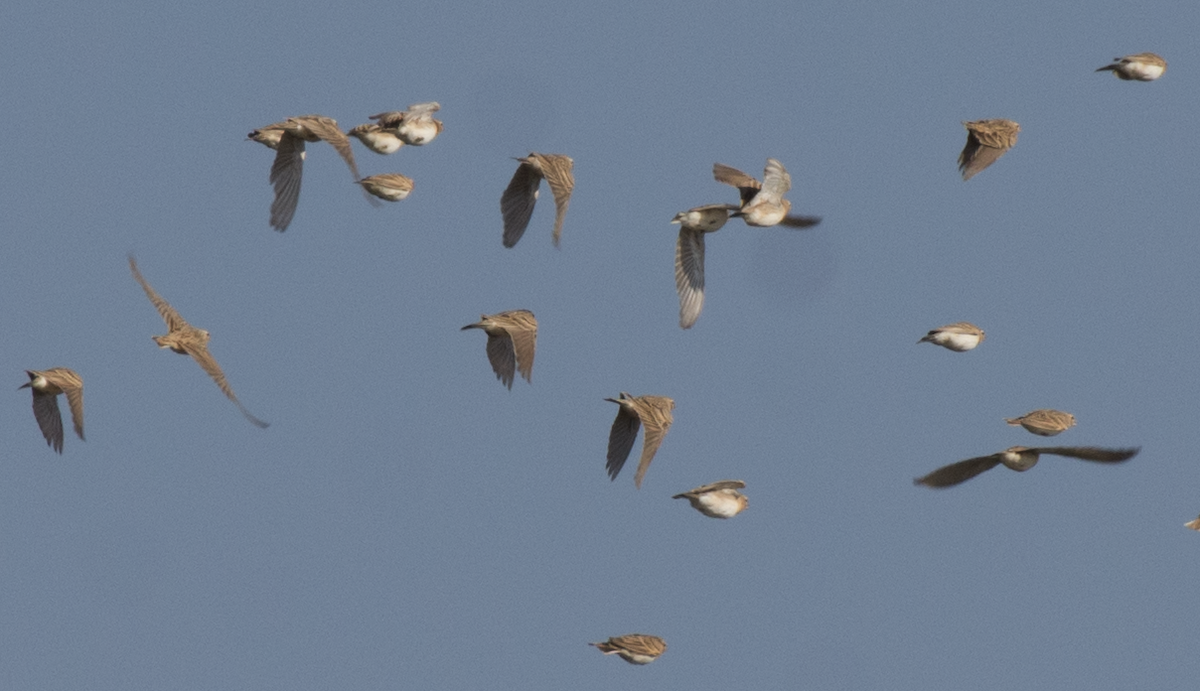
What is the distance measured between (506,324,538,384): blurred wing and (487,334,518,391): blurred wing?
506 millimetres

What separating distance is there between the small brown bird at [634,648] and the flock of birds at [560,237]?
0.02 metres

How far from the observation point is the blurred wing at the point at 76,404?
159 feet

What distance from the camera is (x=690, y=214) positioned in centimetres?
4641

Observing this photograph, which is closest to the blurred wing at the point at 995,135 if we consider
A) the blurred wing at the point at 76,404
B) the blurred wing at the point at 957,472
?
the blurred wing at the point at 957,472

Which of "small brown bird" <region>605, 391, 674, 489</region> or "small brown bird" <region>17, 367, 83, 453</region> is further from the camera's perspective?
"small brown bird" <region>17, 367, 83, 453</region>

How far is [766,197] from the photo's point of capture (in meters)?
45.2

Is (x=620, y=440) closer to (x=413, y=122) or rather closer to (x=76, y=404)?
(x=413, y=122)

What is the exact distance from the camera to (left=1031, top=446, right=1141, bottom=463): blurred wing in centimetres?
4088

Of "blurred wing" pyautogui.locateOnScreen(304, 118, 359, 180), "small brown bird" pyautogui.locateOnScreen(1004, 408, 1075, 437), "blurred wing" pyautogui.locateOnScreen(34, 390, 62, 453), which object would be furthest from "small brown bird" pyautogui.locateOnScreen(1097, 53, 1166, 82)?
"blurred wing" pyautogui.locateOnScreen(34, 390, 62, 453)

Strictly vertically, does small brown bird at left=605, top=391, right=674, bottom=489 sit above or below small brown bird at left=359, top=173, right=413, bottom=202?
below

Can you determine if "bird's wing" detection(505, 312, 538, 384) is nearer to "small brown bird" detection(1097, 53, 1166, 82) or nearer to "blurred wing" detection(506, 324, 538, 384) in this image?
"blurred wing" detection(506, 324, 538, 384)

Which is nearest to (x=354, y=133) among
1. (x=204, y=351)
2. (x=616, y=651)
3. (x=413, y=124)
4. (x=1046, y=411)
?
(x=413, y=124)

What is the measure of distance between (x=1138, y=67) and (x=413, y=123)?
16.5 m

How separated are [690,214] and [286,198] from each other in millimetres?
9468
